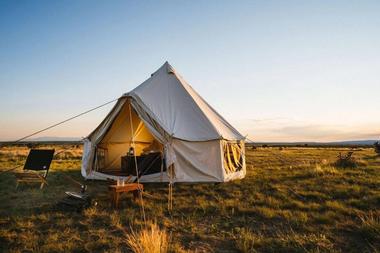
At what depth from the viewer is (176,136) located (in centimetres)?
930

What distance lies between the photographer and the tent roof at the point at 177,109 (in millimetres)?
9727

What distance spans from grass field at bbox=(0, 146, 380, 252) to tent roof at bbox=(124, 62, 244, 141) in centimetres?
184

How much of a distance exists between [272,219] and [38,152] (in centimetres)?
852

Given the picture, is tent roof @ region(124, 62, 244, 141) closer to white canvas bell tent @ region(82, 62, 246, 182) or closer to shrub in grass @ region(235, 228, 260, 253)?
white canvas bell tent @ region(82, 62, 246, 182)

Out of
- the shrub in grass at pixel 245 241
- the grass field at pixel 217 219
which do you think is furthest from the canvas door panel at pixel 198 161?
the shrub in grass at pixel 245 241

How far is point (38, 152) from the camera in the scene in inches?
411

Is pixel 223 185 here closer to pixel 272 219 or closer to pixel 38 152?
pixel 272 219

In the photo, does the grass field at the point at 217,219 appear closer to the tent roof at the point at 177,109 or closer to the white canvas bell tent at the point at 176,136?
the white canvas bell tent at the point at 176,136

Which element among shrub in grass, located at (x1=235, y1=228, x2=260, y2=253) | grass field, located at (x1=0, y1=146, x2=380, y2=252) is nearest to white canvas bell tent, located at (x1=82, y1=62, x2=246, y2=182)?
grass field, located at (x1=0, y1=146, x2=380, y2=252)

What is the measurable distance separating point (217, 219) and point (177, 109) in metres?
5.46

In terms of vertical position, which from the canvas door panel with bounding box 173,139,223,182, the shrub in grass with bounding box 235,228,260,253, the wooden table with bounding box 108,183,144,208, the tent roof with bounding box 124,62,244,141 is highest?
the tent roof with bounding box 124,62,244,141

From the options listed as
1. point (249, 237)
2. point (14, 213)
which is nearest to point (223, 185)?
point (249, 237)

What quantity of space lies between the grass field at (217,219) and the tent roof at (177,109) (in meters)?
1.84

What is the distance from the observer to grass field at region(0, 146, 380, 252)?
14.3 ft
